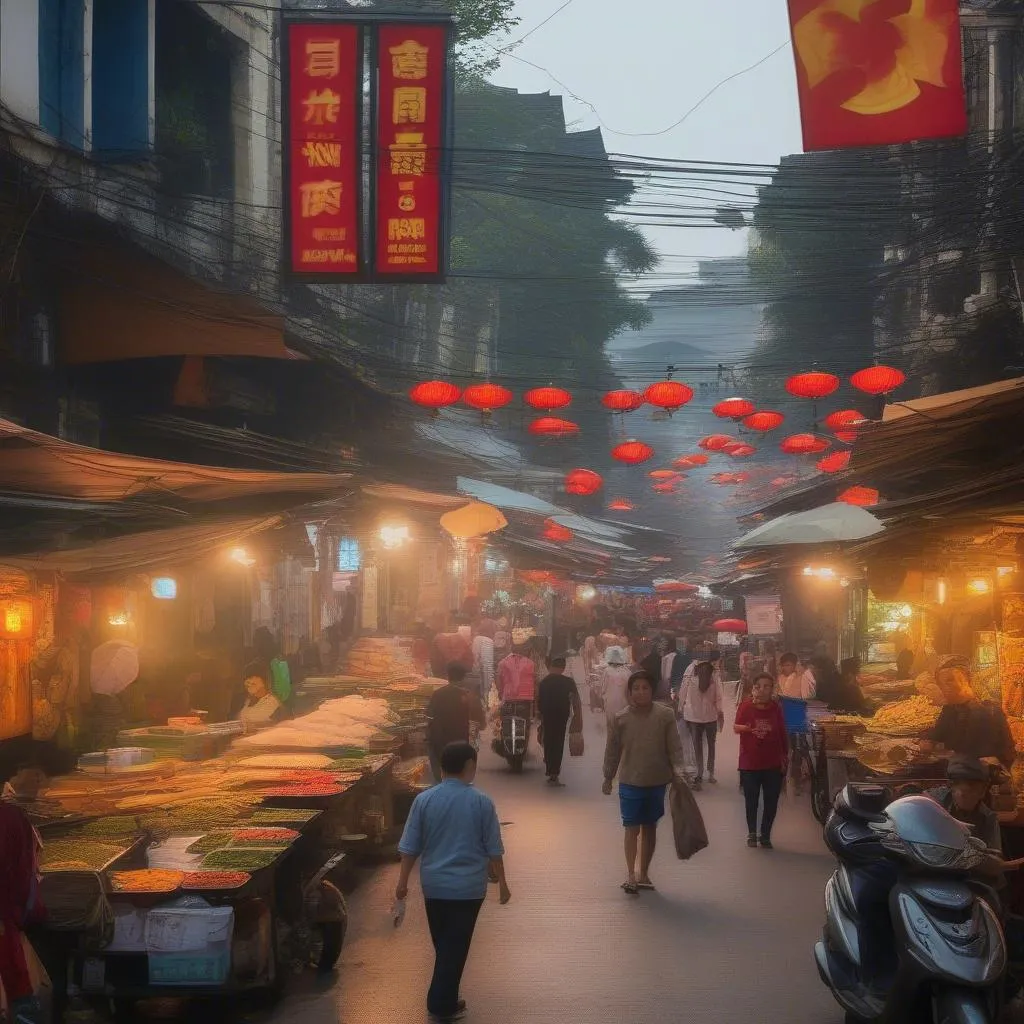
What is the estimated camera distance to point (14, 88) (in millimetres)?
13312

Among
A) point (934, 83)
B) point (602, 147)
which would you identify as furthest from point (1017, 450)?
point (602, 147)

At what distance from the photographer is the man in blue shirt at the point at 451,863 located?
7.75 meters

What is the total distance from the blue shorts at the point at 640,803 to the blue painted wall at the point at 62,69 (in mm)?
8227

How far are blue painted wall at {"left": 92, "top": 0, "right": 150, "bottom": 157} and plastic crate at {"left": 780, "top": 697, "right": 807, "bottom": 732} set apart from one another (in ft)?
33.9

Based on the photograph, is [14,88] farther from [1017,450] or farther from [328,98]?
[1017,450]

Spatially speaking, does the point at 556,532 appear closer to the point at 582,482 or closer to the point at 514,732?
the point at 582,482

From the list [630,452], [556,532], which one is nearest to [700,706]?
[630,452]

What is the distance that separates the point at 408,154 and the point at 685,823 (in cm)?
764

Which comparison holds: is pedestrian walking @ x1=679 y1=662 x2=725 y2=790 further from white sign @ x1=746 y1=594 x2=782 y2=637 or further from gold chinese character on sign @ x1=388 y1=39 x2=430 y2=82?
white sign @ x1=746 y1=594 x2=782 y2=637

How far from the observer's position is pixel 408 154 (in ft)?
50.0

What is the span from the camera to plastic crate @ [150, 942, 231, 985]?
7.79 meters

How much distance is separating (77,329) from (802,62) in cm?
812

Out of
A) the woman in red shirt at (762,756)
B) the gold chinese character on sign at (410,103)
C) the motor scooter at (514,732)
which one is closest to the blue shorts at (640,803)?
the woman in red shirt at (762,756)

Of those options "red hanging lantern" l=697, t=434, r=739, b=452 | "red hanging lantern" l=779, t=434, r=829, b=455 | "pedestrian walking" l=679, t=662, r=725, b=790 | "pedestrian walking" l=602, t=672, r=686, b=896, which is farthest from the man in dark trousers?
"red hanging lantern" l=697, t=434, r=739, b=452
